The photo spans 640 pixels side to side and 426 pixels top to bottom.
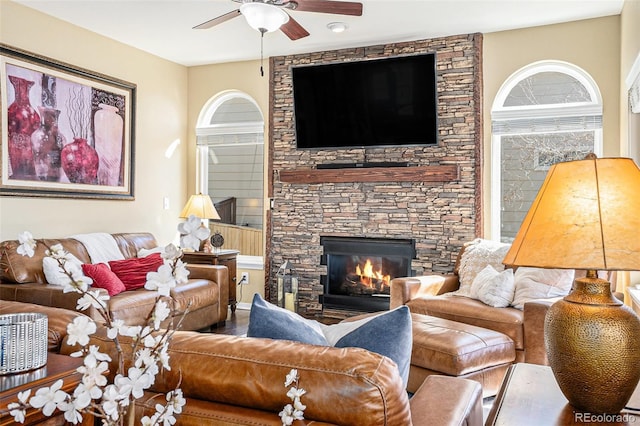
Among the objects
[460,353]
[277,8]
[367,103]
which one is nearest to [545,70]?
[367,103]

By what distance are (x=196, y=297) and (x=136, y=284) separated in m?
0.49

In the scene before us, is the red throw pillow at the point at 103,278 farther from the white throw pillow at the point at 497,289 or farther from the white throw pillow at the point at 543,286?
the white throw pillow at the point at 543,286

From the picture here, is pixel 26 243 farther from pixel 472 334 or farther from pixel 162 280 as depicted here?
pixel 472 334

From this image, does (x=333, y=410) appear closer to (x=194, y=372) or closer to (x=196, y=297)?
(x=194, y=372)

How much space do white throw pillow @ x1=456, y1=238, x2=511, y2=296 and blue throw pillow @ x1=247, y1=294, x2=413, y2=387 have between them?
279 cm

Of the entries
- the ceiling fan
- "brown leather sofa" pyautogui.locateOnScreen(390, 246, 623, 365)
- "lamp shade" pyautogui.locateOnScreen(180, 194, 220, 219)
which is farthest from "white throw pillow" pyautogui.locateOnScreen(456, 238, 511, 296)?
"lamp shade" pyautogui.locateOnScreen(180, 194, 220, 219)

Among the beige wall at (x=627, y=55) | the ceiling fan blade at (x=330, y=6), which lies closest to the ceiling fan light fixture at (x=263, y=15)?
the ceiling fan blade at (x=330, y=6)

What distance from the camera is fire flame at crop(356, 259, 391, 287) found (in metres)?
5.05

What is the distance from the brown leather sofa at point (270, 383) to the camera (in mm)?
1050

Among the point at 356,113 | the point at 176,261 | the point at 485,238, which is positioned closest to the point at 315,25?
the point at 356,113

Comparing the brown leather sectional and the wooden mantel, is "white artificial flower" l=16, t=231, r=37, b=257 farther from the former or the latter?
the wooden mantel

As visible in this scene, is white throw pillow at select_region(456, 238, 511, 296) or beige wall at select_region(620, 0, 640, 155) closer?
beige wall at select_region(620, 0, 640, 155)

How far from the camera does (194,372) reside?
117 centimetres

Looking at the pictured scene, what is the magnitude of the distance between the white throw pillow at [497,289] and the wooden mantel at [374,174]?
4.05 ft
